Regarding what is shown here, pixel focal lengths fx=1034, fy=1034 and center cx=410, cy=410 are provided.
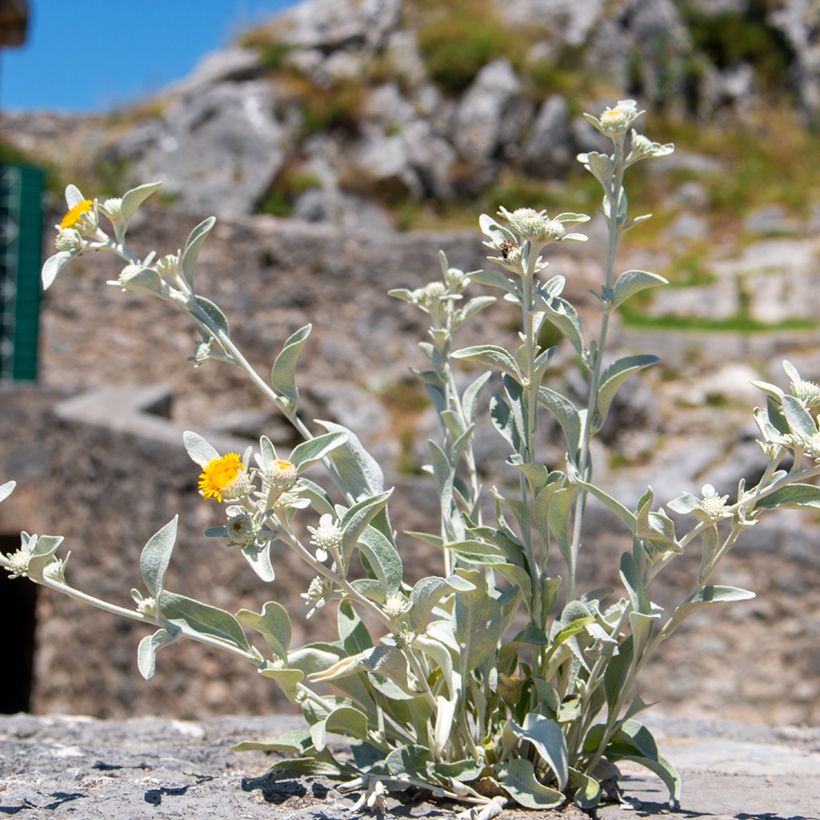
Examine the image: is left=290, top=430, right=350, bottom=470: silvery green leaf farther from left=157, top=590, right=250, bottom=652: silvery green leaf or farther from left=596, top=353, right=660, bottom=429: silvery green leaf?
left=596, top=353, right=660, bottom=429: silvery green leaf

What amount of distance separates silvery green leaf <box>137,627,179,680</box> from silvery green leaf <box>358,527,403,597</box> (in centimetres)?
27

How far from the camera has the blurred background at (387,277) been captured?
4.18m

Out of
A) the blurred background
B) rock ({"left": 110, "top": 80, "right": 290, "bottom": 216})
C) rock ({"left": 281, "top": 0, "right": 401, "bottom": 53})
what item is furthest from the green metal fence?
rock ({"left": 281, "top": 0, "right": 401, "bottom": 53})

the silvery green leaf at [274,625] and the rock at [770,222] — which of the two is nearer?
the silvery green leaf at [274,625]

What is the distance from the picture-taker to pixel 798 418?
4.30 ft

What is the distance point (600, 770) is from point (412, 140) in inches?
419

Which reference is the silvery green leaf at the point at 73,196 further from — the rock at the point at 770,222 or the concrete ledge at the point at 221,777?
the rock at the point at 770,222

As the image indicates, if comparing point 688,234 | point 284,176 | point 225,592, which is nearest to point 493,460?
→ point 225,592

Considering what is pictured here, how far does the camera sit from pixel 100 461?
483 centimetres

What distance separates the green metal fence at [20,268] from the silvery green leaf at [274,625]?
6.04 meters

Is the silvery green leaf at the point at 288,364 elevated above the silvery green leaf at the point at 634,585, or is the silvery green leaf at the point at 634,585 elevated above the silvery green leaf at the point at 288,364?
the silvery green leaf at the point at 288,364

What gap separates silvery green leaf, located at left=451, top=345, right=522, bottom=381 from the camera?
1.40 meters

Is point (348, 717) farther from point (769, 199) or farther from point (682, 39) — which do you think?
point (682, 39)

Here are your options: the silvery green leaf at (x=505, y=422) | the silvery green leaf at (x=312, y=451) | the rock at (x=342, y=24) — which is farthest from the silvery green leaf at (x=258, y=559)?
the rock at (x=342, y=24)
